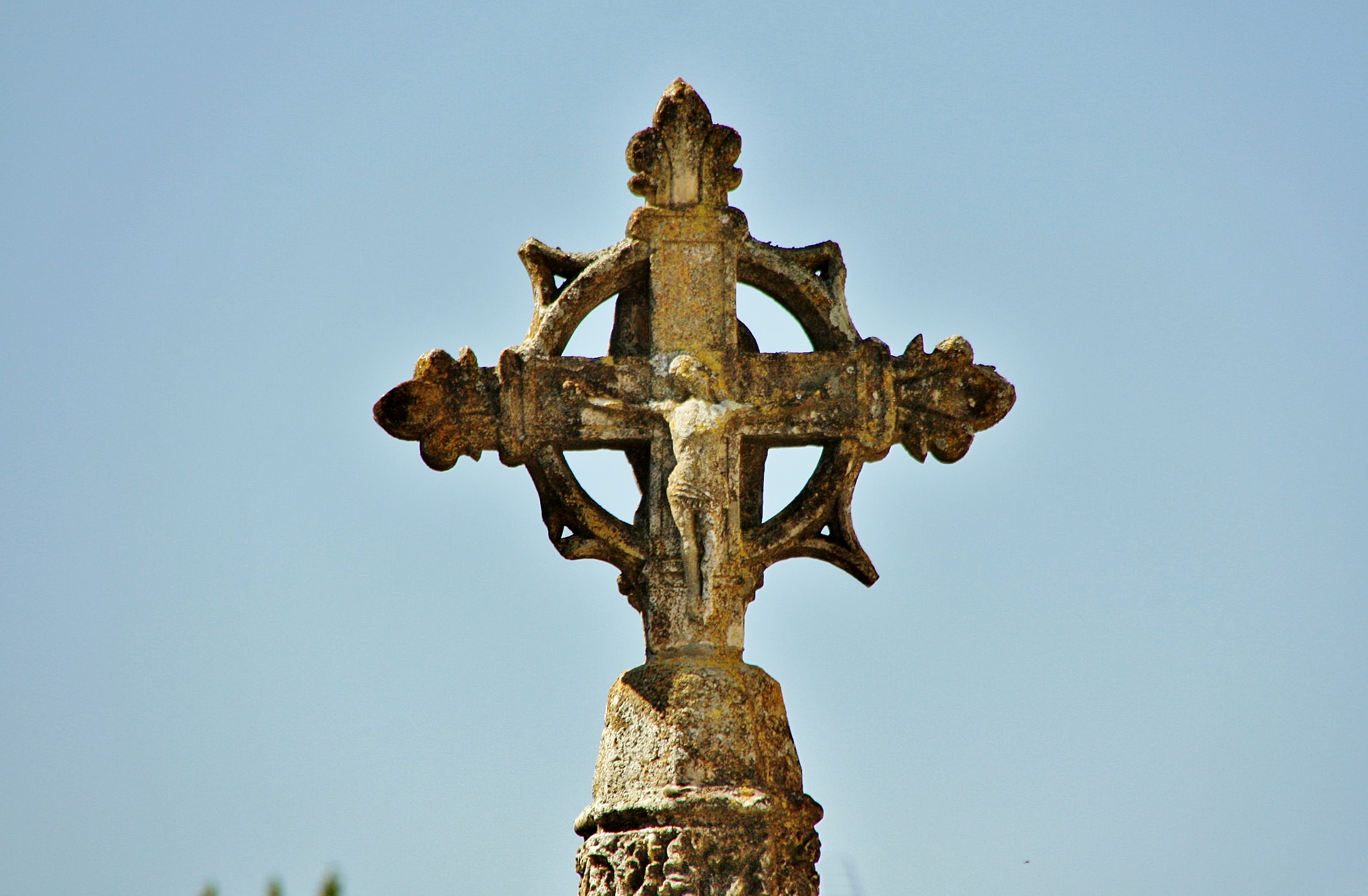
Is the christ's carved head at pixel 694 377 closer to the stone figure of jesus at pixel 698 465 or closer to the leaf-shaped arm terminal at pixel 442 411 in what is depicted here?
the stone figure of jesus at pixel 698 465

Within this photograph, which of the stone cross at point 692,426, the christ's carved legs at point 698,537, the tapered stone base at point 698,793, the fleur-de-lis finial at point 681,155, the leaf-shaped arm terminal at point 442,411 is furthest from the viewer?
the fleur-de-lis finial at point 681,155

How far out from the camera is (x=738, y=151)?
28.1ft

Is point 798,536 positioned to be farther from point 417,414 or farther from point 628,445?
point 417,414

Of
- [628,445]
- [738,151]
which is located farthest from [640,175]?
[628,445]

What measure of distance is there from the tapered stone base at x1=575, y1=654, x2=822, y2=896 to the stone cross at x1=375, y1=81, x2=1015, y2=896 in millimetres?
10

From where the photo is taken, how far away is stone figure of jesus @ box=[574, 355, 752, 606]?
795 cm

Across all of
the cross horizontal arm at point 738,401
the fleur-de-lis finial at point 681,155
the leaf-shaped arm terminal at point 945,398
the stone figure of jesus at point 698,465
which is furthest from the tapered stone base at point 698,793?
the fleur-de-lis finial at point 681,155

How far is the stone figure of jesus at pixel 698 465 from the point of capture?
7949 mm

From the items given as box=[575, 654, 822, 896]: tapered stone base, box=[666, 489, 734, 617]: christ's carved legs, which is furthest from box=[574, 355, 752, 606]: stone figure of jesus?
box=[575, 654, 822, 896]: tapered stone base

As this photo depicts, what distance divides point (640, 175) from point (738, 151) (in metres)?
0.46

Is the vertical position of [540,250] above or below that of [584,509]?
above

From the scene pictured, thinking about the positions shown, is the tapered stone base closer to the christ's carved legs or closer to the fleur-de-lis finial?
the christ's carved legs

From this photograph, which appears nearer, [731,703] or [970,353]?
[731,703]

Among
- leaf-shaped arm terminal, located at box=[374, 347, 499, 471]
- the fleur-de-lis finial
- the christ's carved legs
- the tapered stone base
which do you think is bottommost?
the tapered stone base
